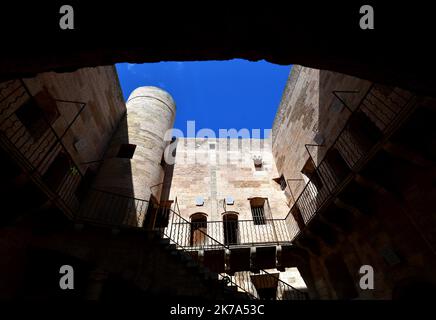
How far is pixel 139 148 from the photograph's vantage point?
12.3 meters

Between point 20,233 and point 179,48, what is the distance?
7841mm

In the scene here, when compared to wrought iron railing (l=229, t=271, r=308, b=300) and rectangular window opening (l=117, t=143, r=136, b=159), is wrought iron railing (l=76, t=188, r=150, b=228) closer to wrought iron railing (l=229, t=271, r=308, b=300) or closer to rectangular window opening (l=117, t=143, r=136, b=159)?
rectangular window opening (l=117, t=143, r=136, b=159)

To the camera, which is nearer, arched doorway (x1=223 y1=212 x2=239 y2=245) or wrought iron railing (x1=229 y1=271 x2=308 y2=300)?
wrought iron railing (x1=229 y1=271 x2=308 y2=300)

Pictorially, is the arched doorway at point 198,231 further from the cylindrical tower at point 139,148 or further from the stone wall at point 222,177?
the cylindrical tower at point 139,148

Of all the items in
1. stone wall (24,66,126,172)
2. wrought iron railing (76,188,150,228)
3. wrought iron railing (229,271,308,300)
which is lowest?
wrought iron railing (229,271,308,300)

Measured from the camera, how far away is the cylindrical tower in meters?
10.6

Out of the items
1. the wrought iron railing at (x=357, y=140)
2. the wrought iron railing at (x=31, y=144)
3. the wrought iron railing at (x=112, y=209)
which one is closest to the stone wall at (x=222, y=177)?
the wrought iron railing at (x=357, y=140)

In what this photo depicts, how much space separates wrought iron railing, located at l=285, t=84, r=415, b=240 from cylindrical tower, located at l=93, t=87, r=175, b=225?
718cm

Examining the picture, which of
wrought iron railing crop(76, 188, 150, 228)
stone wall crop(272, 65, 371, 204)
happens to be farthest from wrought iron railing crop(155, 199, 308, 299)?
stone wall crop(272, 65, 371, 204)

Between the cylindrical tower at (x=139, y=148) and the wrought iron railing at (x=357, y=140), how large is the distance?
7183 millimetres

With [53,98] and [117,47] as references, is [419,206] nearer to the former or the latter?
[117,47]

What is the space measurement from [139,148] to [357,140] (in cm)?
980

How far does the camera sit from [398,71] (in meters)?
2.73
